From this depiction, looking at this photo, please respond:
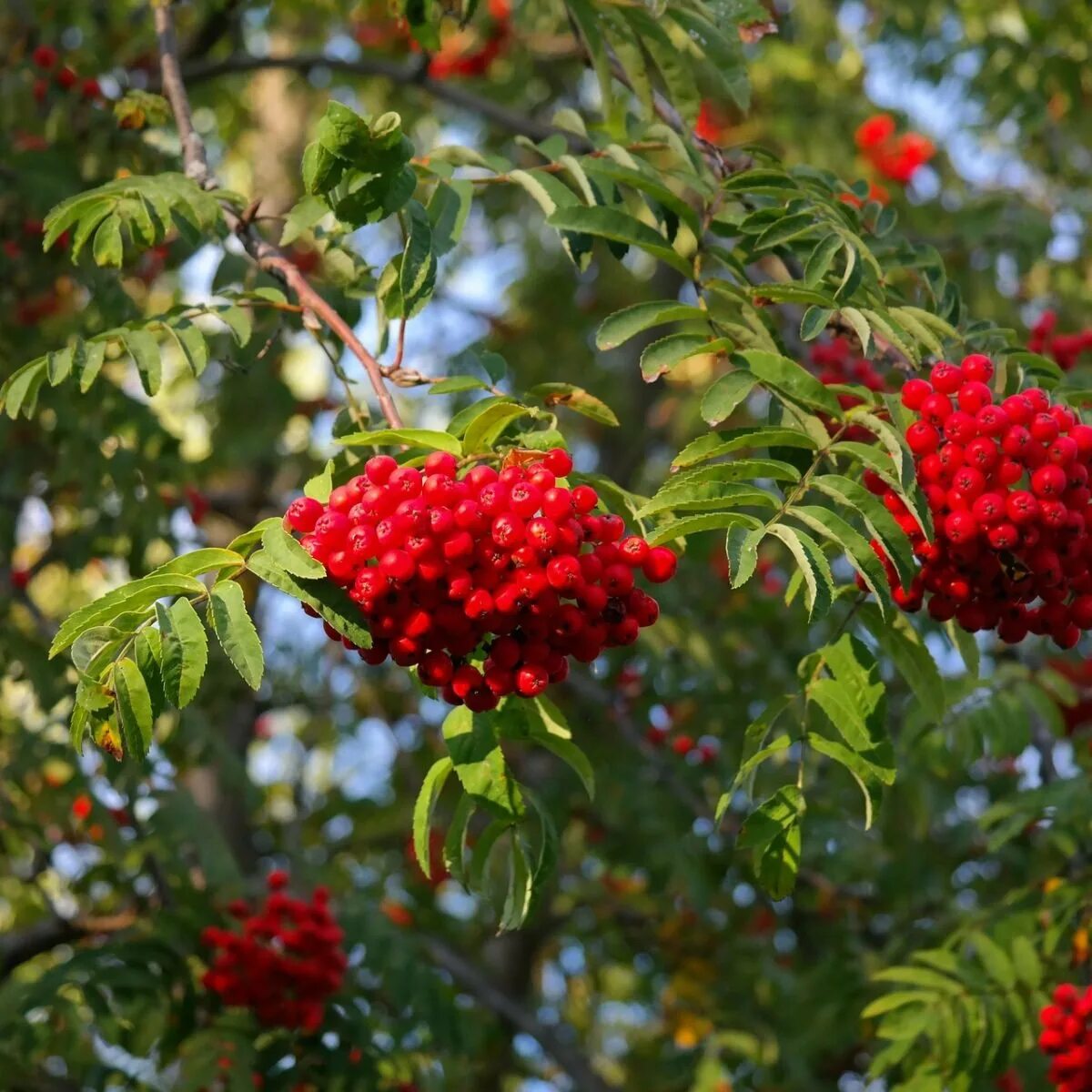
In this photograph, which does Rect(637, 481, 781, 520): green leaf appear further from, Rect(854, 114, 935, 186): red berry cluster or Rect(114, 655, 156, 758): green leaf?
Rect(854, 114, 935, 186): red berry cluster

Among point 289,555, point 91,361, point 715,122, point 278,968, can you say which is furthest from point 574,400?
point 715,122

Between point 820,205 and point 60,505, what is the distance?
353 cm

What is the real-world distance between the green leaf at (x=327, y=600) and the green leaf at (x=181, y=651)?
15 cm

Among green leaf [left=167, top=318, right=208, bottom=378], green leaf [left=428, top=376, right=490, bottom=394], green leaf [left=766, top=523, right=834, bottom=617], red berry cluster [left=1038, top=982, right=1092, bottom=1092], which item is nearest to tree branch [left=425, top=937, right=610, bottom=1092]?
red berry cluster [left=1038, top=982, right=1092, bottom=1092]

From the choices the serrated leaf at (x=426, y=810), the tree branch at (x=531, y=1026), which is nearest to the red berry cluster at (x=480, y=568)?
the serrated leaf at (x=426, y=810)

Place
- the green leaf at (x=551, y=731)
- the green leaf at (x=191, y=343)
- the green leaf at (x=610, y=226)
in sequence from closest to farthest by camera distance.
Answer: the green leaf at (x=551, y=731) < the green leaf at (x=610, y=226) < the green leaf at (x=191, y=343)

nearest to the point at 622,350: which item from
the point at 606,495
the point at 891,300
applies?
the point at 891,300

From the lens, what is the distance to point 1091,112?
7777 millimetres

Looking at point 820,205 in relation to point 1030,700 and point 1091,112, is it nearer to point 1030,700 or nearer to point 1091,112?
point 1030,700

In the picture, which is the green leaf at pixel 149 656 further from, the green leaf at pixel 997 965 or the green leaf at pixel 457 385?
the green leaf at pixel 997 965

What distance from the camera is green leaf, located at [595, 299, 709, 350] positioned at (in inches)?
108

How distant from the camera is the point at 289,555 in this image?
7.52 feet

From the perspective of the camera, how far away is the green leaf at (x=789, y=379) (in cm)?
268

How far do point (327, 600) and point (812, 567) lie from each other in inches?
30.4
